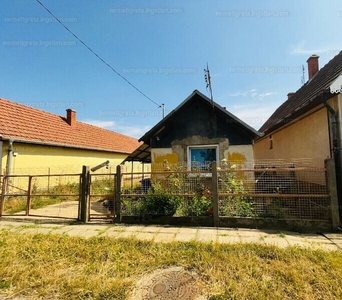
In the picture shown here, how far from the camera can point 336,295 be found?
111 inches

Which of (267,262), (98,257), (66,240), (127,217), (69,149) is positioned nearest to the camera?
(267,262)

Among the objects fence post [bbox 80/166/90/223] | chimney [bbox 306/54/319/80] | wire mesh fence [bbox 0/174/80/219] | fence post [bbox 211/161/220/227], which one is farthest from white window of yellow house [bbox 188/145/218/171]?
chimney [bbox 306/54/319/80]

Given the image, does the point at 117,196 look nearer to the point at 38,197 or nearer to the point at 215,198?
the point at 215,198

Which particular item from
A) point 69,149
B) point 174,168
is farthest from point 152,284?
point 69,149

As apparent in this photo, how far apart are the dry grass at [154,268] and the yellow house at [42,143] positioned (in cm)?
757

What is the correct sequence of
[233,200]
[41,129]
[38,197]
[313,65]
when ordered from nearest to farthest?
[233,200], [38,197], [41,129], [313,65]

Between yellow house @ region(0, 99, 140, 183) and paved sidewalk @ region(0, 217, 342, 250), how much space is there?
17.0 feet

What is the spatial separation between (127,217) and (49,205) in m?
5.54

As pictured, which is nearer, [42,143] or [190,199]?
[190,199]

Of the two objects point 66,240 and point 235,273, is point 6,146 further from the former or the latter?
point 235,273

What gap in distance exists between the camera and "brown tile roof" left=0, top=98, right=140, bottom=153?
11.6 metres

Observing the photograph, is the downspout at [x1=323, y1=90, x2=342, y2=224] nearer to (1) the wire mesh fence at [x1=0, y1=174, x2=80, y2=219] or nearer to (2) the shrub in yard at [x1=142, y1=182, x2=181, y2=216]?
(2) the shrub in yard at [x1=142, y1=182, x2=181, y2=216]

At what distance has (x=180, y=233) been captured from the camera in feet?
17.9

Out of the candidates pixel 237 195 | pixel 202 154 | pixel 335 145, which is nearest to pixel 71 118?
pixel 202 154
